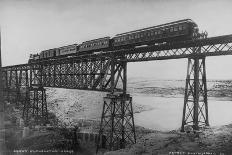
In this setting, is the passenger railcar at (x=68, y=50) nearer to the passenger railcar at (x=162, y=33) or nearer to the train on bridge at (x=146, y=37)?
the train on bridge at (x=146, y=37)

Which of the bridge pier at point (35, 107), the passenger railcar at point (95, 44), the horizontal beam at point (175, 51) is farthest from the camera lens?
the bridge pier at point (35, 107)

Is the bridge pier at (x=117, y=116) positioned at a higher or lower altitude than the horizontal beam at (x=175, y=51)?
lower

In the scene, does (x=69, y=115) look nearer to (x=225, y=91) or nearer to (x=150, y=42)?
(x=150, y=42)

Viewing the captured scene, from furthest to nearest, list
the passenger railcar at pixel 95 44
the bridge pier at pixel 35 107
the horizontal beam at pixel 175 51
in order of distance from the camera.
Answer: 1. the bridge pier at pixel 35 107
2. the passenger railcar at pixel 95 44
3. the horizontal beam at pixel 175 51

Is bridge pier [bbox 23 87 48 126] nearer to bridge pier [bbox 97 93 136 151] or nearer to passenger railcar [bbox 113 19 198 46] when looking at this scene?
bridge pier [bbox 97 93 136 151]

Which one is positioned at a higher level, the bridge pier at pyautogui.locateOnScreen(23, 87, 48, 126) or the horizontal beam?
the horizontal beam

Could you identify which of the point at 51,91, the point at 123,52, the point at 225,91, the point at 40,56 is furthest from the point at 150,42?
the point at 225,91

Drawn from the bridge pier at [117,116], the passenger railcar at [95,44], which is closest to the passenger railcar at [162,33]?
the passenger railcar at [95,44]

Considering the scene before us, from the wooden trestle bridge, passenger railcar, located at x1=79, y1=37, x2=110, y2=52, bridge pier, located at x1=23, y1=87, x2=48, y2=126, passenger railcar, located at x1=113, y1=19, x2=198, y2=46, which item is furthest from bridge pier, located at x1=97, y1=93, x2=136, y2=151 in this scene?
bridge pier, located at x1=23, y1=87, x2=48, y2=126
